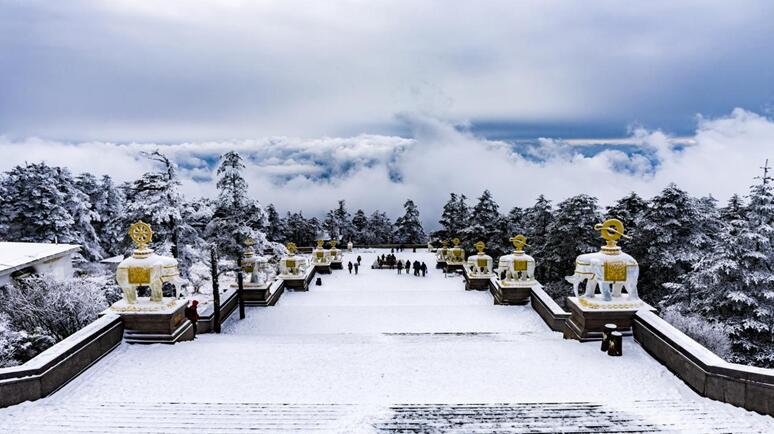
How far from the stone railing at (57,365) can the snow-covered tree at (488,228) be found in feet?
104

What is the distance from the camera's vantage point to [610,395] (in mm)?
7719

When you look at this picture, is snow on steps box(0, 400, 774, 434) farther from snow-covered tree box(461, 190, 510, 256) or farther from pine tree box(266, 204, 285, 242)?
pine tree box(266, 204, 285, 242)

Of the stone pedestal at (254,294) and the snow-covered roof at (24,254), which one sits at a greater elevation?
the snow-covered roof at (24,254)

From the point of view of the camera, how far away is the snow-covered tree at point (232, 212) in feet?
57.9

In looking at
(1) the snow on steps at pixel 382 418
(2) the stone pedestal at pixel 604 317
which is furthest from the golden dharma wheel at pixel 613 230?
(1) the snow on steps at pixel 382 418

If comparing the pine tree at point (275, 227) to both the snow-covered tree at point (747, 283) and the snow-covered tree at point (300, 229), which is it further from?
the snow-covered tree at point (747, 283)

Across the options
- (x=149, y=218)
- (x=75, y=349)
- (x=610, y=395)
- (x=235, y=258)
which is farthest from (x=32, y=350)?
(x=610, y=395)

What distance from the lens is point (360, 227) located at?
69.6 meters

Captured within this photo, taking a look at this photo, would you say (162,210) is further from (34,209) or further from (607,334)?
(34,209)

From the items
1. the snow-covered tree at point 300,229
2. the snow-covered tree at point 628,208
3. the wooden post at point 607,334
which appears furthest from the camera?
the snow-covered tree at point 300,229

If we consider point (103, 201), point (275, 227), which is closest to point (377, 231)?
point (275, 227)

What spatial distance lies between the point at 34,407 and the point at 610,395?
970cm

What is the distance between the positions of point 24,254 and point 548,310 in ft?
80.8

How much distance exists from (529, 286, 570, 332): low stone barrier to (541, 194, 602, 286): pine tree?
16.7 metres
